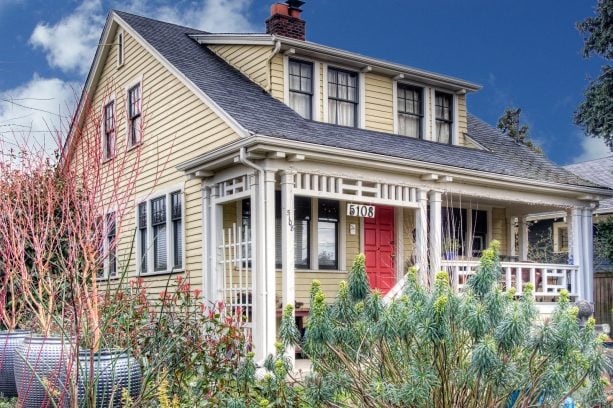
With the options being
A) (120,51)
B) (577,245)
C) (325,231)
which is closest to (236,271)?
(325,231)

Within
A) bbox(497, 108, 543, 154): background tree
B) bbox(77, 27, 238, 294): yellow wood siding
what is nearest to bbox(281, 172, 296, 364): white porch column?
bbox(77, 27, 238, 294): yellow wood siding

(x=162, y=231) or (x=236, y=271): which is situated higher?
(x=162, y=231)

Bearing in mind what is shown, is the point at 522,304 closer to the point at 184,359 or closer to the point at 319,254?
the point at 184,359

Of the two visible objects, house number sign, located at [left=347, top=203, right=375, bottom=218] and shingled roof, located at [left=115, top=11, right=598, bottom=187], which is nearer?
house number sign, located at [left=347, top=203, right=375, bottom=218]

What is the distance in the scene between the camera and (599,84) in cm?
1702

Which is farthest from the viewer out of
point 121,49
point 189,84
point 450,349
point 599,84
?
point 121,49

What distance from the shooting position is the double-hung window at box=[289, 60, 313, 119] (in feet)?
47.2

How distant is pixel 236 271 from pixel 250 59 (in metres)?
4.54

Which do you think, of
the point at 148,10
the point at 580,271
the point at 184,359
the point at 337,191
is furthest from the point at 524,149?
the point at 184,359

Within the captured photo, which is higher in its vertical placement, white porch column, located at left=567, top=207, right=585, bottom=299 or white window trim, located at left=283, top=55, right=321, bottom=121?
white window trim, located at left=283, top=55, right=321, bottom=121

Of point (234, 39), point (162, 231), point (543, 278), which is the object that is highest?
point (234, 39)

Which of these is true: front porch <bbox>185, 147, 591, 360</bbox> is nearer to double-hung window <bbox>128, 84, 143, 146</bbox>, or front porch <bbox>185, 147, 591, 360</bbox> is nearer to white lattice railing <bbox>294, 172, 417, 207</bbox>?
white lattice railing <bbox>294, 172, 417, 207</bbox>

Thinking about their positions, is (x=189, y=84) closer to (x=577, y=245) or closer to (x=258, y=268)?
(x=258, y=268)

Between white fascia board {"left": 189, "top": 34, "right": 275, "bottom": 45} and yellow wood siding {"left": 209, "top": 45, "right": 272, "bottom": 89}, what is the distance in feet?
0.32
